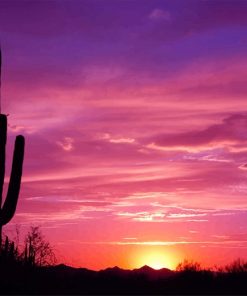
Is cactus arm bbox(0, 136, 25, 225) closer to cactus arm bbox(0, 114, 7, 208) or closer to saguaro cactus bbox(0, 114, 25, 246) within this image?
saguaro cactus bbox(0, 114, 25, 246)

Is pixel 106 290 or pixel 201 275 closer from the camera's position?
pixel 106 290

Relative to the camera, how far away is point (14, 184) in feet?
60.5

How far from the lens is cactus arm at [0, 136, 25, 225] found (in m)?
18.4

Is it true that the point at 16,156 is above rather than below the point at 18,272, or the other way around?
above

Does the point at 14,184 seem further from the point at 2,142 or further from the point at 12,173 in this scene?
the point at 2,142

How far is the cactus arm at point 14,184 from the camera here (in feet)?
60.4

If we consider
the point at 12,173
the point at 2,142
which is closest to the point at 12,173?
the point at 12,173

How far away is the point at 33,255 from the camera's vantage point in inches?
982

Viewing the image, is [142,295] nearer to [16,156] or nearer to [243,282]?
[243,282]

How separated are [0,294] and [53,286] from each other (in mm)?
2713

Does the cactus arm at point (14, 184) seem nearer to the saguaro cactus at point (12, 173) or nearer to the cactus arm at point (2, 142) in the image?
the saguaro cactus at point (12, 173)

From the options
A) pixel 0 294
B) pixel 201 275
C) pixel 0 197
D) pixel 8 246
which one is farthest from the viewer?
pixel 8 246

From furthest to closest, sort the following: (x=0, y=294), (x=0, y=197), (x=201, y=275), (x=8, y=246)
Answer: (x=8, y=246) → (x=201, y=275) → (x=0, y=197) → (x=0, y=294)

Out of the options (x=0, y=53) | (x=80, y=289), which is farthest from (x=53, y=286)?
(x=0, y=53)
